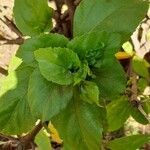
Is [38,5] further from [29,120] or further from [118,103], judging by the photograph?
[118,103]

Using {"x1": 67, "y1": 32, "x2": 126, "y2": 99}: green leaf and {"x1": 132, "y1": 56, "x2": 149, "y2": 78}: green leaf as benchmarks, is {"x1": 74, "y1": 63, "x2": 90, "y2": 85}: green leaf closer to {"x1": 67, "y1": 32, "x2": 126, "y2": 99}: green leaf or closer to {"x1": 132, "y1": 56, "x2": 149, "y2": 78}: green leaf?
{"x1": 67, "y1": 32, "x2": 126, "y2": 99}: green leaf

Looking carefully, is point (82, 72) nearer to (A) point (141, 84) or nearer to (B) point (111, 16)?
(B) point (111, 16)

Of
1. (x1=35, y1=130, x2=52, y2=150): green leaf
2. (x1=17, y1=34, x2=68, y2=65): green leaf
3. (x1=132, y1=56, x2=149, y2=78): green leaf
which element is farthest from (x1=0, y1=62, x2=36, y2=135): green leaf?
(x1=132, y1=56, x2=149, y2=78): green leaf

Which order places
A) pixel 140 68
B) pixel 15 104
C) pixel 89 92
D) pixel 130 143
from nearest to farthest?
pixel 89 92 → pixel 15 104 → pixel 130 143 → pixel 140 68

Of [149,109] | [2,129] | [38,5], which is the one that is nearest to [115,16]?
[38,5]

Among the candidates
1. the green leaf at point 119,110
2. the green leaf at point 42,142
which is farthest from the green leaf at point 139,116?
the green leaf at point 42,142

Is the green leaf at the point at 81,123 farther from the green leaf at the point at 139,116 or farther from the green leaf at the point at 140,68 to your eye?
the green leaf at the point at 140,68

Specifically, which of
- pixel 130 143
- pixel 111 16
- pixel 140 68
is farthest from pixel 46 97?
pixel 140 68

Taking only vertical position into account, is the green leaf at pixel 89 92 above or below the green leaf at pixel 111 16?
below
